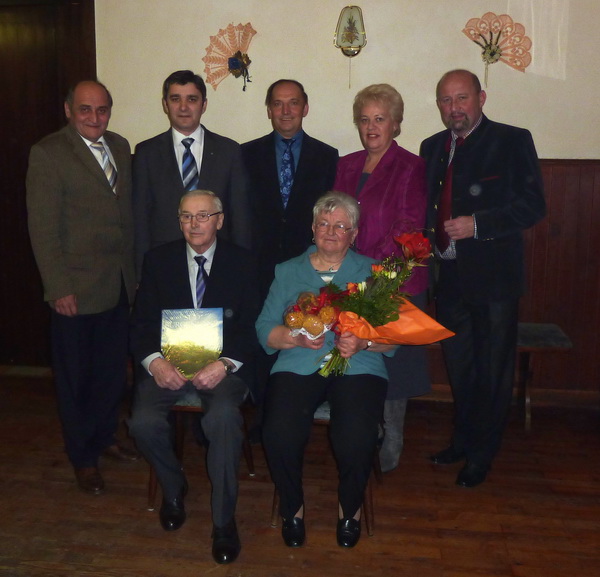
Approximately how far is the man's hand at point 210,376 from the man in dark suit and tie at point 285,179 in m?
0.65

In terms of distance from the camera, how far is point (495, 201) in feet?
9.86

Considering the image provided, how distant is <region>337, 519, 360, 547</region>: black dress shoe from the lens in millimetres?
2607

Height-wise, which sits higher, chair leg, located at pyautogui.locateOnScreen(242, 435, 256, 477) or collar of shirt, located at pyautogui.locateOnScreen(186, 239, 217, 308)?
collar of shirt, located at pyautogui.locateOnScreen(186, 239, 217, 308)

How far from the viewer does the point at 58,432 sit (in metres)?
3.79

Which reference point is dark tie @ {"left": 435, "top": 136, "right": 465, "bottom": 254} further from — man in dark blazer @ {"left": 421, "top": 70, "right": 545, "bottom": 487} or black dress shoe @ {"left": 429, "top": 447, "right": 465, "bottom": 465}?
black dress shoe @ {"left": 429, "top": 447, "right": 465, "bottom": 465}

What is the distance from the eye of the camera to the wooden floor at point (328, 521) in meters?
2.50

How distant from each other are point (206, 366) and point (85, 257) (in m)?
0.81

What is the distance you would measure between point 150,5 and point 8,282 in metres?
2.24

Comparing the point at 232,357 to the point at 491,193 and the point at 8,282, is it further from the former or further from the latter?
the point at 8,282

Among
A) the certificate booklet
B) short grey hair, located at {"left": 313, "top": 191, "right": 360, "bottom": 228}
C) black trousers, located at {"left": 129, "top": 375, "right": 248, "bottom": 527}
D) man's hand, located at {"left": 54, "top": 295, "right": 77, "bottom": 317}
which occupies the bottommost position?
black trousers, located at {"left": 129, "top": 375, "right": 248, "bottom": 527}

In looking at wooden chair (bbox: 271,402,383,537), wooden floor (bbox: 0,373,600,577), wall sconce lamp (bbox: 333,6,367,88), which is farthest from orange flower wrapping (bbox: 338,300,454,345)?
wall sconce lamp (bbox: 333,6,367,88)

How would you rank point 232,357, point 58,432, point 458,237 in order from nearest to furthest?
point 232,357, point 458,237, point 58,432

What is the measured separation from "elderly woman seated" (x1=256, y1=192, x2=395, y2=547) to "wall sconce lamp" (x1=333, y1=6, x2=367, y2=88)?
1.81 meters

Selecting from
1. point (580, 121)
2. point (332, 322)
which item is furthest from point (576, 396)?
point (332, 322)
